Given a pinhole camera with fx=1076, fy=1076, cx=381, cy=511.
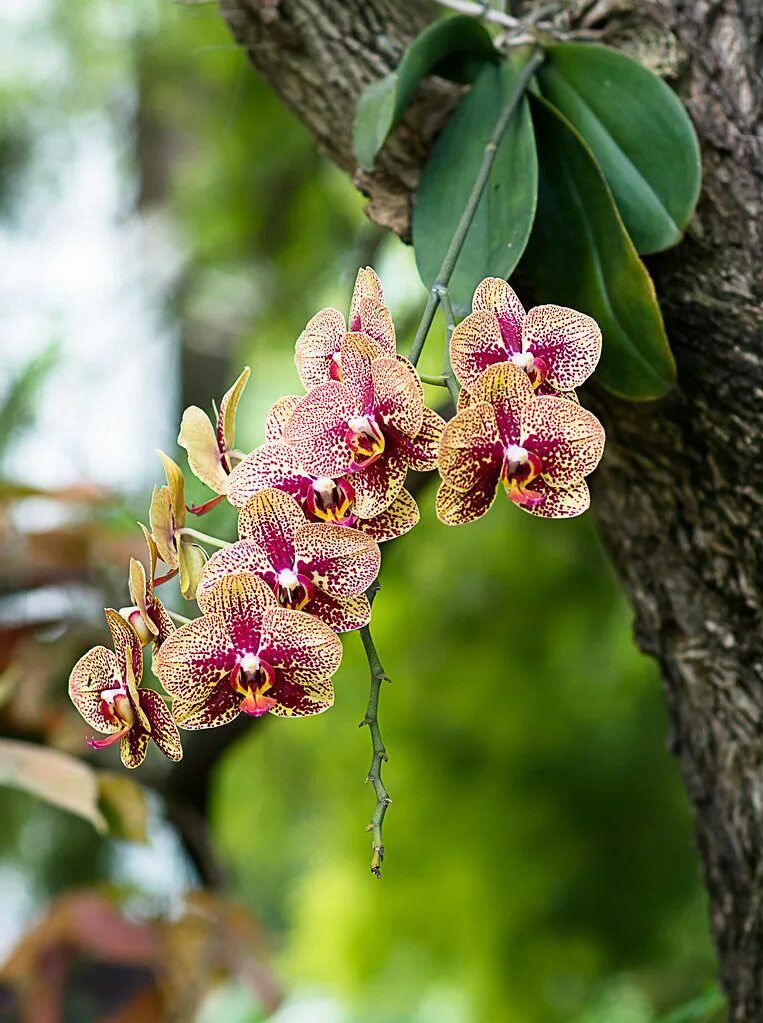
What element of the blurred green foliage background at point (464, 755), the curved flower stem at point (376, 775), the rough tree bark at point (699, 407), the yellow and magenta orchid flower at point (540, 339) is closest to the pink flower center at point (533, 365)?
the yellow and magenta orchid flower at point (540, 339)

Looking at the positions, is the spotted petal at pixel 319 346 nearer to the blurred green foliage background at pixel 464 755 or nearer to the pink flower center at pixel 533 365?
the pink flower center at pixel 533 365

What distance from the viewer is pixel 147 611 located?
0.40 m

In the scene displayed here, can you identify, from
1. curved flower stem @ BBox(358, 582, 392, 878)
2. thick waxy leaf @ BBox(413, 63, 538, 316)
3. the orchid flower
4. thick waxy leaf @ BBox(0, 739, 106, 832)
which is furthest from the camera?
thick waxy leaf @ BBox(0, 739, 106, 832)

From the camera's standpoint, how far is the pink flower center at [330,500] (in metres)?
0.40

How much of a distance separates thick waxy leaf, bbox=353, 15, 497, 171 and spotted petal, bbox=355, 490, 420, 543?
28 centimetres

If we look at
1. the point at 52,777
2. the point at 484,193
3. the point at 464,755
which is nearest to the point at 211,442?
the point at 484,193

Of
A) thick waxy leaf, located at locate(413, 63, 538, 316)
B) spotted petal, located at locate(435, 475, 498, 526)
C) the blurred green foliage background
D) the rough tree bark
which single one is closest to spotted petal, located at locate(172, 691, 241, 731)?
A: spotted petal, located at locate(435, 475, 498, 526)

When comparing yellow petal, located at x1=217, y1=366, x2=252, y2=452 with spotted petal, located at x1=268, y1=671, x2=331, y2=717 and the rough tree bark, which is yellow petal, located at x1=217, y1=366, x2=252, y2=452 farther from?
the rough tree bark

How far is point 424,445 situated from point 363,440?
3 centimetres

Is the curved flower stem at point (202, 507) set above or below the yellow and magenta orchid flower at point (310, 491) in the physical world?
below

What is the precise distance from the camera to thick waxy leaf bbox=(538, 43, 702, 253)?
60 cm

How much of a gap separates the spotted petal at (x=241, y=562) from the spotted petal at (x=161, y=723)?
44 millimetres

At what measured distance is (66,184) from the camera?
2266mm

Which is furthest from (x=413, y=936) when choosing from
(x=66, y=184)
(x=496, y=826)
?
(x=66, y=184)
